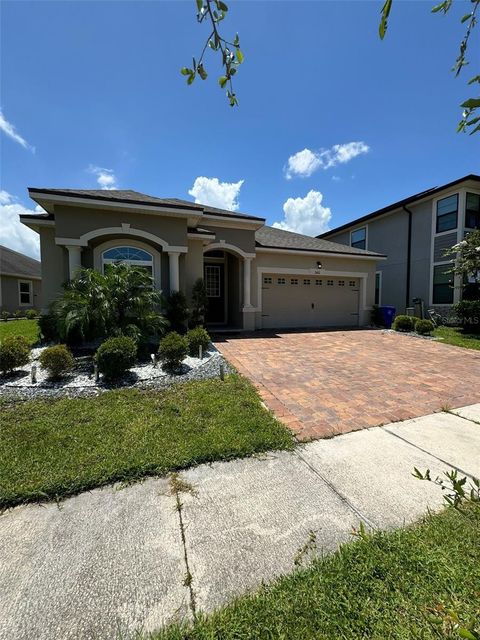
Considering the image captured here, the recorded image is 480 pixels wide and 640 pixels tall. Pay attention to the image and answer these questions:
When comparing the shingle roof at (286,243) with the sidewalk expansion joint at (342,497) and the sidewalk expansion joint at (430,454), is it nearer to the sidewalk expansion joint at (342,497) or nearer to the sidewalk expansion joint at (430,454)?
the sidewalk expansion joint at (430,454)

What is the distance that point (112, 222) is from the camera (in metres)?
8.34

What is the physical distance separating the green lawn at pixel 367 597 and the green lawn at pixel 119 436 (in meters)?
1.38

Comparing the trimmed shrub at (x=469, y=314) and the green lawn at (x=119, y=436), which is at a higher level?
the trimmed shrub at (x=469, y=314)

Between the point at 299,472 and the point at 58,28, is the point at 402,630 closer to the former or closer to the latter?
the point at 299,472

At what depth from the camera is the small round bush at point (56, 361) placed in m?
5.09

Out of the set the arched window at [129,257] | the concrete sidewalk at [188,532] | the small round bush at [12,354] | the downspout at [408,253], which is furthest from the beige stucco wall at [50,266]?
the downspout at [408,253]

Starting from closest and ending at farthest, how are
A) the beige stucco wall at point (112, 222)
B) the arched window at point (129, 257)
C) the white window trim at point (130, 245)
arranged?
the beige stucco wall at point (112, 222)
the white window trim at point (130, 245)
the arched window at point (129, 257)

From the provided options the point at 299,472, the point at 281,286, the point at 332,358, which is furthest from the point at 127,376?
the point at 281,286

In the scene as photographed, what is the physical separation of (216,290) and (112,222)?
5.77m

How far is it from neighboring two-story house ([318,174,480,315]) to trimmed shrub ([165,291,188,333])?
38.1 feet

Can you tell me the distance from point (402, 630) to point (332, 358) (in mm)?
6187

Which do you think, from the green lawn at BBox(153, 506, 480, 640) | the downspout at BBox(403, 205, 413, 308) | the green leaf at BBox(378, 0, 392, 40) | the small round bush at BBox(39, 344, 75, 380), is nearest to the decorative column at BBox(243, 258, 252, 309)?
the small round bush at BBox(39, 344, 75, 380)

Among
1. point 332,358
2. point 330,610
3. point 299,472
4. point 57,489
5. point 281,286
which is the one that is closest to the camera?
point 330,610

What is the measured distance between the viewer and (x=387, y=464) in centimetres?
296
